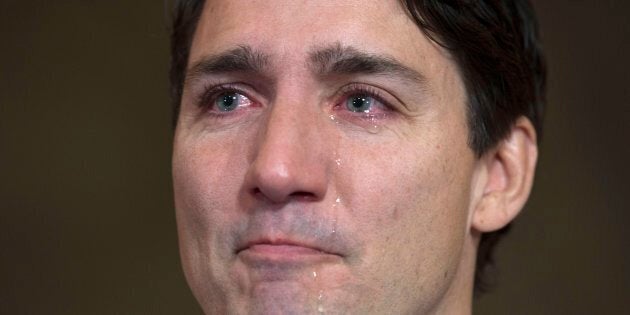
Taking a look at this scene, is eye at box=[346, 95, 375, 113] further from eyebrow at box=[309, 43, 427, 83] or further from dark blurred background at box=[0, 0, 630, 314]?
dark blurred background at box=[0, 0, 630, 314]

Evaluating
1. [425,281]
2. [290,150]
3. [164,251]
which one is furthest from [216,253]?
[164,251]

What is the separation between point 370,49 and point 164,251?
1.52 metres

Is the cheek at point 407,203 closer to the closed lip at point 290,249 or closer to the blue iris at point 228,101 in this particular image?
the closed lip at point 290,249

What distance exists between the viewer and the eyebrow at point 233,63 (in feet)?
5.68

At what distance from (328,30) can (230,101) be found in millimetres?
222

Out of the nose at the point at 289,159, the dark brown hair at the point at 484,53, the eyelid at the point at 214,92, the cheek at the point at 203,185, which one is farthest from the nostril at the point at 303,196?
the dark brown hair at the point at 484,53

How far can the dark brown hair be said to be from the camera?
180cm

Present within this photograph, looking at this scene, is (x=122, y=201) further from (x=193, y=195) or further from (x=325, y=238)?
(x=325, y=238)

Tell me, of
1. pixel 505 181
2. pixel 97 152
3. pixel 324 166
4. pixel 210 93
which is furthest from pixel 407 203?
pixel 97 152

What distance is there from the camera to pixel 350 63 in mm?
1706

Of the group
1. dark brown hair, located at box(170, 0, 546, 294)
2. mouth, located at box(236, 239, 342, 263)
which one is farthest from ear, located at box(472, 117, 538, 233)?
mouth, located at box(236, 239, 342, 263)

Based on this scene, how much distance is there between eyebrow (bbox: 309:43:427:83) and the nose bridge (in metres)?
0.06

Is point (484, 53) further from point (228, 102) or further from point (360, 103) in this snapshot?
point (228, 102)

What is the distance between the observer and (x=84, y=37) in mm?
3072
